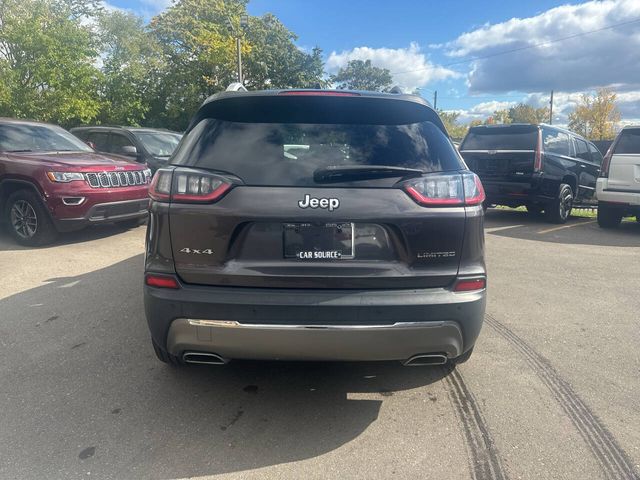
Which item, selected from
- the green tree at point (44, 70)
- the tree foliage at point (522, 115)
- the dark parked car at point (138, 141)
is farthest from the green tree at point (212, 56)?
the tree foliage at point (522, 115)

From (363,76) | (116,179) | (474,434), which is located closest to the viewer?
(474,434)

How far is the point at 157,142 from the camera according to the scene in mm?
9664

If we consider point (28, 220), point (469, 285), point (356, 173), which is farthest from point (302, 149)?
point (28, 220)

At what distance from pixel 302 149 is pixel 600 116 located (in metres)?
56.0

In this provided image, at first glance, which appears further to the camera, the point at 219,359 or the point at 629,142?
the point at 629,142

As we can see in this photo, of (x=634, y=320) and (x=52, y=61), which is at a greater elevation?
(x=52, y=61)

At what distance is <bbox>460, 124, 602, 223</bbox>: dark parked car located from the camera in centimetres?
938

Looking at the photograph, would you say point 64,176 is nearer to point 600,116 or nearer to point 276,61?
point 276,61

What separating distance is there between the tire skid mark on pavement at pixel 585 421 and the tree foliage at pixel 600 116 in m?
52.8

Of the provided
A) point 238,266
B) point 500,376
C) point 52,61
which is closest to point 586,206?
point 500,376

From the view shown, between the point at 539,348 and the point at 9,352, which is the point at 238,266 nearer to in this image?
the point at 9,352

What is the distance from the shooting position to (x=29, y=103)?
15492 millimetres

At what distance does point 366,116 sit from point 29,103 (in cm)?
1669

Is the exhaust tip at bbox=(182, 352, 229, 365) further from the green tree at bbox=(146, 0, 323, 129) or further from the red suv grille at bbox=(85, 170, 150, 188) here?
the green tree at bbox=(146, 0, 323, 129)
